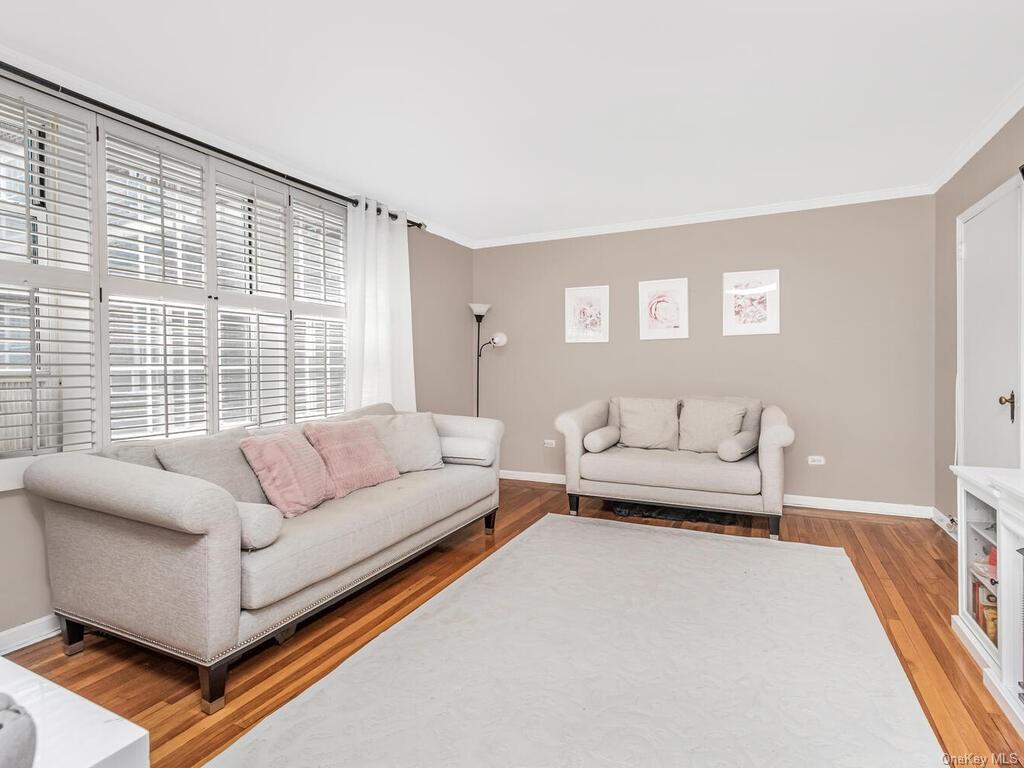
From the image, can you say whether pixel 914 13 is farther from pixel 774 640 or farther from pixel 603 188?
pixel 774 640

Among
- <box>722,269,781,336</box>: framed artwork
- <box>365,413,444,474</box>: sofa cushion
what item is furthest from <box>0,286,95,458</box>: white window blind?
<box>722,269,781,336</box>: framed artwork

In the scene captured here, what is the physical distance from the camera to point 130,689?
6.73ft

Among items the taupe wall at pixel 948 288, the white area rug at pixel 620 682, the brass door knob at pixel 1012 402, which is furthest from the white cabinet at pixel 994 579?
the taupe wall at pixel 948 288

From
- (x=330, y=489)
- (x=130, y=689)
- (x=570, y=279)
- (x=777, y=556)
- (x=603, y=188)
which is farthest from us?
(x=570, y=279)

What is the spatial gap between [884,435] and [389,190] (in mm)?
4292

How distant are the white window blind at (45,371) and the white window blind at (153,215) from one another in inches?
13.0

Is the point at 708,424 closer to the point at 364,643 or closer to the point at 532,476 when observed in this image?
the point at 532,476

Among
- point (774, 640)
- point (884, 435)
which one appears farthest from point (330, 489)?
point (884, 435)

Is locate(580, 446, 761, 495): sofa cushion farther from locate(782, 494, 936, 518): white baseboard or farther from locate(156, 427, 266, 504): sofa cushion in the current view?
locate(156, 427, 266, 504): sofa cushion

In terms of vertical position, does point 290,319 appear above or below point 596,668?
above

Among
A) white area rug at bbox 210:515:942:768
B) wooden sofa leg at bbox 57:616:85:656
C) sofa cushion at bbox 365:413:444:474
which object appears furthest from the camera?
sofa cushion at bbox 365:413:444:474

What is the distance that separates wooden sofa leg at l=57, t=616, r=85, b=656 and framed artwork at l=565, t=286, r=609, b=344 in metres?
4.22

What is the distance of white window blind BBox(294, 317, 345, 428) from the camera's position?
383 cm

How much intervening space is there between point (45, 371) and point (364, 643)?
6.05 feet
